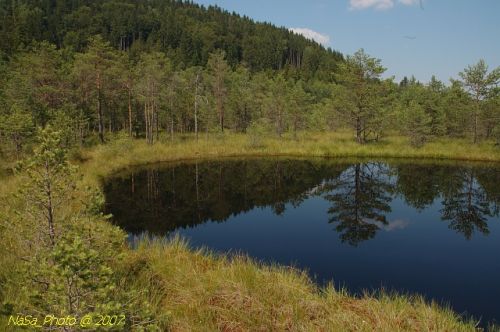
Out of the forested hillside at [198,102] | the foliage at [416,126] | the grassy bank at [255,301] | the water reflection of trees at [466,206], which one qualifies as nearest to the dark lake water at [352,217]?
the water reflection of trees at [466,206]

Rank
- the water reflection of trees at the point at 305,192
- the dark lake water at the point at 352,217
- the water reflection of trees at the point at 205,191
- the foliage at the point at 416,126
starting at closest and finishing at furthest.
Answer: the dark lake water at the point at 352,217
the water reflection of trees at the point at 305,192
the water reflection of trees at the point at 205,191
the foliage at the point at 416,126

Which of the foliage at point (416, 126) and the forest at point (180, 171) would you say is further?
the foliage at point (416, 126)

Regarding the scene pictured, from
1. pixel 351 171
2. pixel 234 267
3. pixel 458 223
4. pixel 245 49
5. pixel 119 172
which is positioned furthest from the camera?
pixel 245 49

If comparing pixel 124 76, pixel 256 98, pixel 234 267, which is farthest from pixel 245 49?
pixel 234 267

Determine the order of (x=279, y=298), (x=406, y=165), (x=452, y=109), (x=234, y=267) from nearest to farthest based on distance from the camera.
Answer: (x=279, y=298) < (x=234, y=267) < (x=406, y=165) < (x=452, y=109)

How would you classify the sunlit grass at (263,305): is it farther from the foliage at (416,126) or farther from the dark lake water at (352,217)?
the foliage at (416,126)

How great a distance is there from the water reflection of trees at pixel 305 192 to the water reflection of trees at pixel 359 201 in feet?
0.14

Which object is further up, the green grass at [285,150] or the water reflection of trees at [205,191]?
the green grass at [285,150]

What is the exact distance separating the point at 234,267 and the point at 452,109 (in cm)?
4031

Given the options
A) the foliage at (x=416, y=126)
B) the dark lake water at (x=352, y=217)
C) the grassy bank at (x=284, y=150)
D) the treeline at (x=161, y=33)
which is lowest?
the dark lake water at (x=352, y=217)

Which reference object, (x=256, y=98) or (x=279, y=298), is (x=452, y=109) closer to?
(x=256, y=98)

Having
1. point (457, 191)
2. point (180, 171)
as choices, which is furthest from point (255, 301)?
point (180, 171)

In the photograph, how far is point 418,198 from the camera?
1969cm

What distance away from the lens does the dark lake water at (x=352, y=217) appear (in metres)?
10.2
